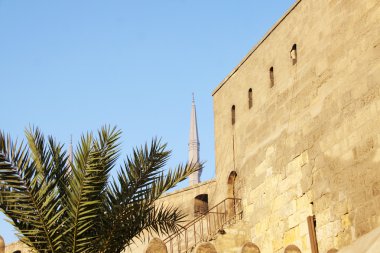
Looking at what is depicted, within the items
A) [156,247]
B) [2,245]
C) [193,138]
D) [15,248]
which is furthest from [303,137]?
[193,138]

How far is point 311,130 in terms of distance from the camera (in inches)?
579

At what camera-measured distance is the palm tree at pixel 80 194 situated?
8758 mm

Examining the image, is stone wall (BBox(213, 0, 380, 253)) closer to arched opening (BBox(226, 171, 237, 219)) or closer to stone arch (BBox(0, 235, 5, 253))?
arched opening (BBox(226, 171, 237, 219))

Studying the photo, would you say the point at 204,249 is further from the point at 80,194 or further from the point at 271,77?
the point at 271,77

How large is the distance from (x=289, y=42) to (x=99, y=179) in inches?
341

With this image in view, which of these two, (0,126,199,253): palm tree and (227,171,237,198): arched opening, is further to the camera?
(227,171,237,198): arched opening

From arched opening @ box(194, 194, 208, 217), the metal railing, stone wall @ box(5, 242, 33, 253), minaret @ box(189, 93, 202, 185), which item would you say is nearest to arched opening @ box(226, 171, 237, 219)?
the metal railing

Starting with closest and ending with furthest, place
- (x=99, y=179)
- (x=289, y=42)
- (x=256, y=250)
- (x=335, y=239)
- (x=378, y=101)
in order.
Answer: (x=99, y=179), (x=256, y=250), (x=378, y=101), (x=335, y=239), (x=289, y=42)

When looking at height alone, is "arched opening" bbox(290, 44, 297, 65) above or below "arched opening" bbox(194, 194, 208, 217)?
above

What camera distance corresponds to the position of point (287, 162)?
15.5m

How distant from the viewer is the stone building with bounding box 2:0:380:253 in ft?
42.3

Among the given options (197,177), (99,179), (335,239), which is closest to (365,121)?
(335,239)

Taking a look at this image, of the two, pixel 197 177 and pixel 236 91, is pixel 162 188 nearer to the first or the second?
pixel 236 91

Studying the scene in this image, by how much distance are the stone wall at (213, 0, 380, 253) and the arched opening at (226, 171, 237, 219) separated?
9cm
